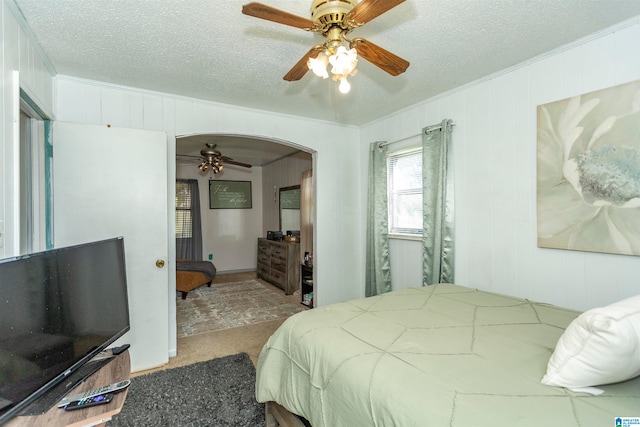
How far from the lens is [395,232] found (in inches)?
144

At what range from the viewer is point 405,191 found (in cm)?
356

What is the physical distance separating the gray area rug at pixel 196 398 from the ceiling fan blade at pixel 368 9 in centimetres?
232

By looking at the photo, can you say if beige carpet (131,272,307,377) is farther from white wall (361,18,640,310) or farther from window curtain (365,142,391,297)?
white wall (361,18,640,310)

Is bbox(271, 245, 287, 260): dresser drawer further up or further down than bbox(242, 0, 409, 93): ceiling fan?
further down

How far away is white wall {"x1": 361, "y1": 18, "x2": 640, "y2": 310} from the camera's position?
199 cm

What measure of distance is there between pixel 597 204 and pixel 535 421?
5.67ft

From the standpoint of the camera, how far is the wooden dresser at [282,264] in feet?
16.9

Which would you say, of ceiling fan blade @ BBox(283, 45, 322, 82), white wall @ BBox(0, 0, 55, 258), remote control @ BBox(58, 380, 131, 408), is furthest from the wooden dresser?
remote control @ BBox(58, 380, 131, 408)

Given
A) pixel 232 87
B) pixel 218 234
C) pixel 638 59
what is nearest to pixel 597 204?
pixel 638 59

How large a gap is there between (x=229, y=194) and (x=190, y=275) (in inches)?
108

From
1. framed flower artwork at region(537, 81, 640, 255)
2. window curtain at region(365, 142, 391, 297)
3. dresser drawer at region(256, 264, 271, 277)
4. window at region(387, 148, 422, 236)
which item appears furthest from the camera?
dresser drawer at region(256, 264, 271, 277)

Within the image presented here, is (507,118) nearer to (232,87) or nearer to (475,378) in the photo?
(475,378)

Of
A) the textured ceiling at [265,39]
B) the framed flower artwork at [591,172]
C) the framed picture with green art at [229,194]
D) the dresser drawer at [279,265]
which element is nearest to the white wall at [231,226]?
the framed picture with green art at [229,194]

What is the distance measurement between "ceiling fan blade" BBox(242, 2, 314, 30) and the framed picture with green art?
19.7 feet
